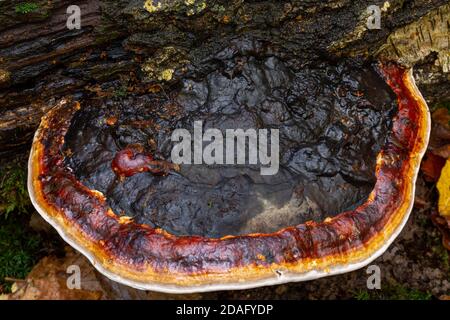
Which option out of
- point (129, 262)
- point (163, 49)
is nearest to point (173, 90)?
point (163, 49)

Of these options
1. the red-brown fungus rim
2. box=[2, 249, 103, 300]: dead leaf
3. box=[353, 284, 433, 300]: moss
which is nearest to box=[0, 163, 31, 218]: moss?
box=[2, 249, 103, 300]: dead leaf

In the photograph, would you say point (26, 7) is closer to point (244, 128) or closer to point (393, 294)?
point (244, 128)

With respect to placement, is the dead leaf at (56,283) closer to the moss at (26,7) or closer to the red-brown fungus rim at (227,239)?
the red-brown fungus rim at (227,239)

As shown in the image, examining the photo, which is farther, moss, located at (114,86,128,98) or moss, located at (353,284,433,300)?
moss, located at (353,284,433,300)

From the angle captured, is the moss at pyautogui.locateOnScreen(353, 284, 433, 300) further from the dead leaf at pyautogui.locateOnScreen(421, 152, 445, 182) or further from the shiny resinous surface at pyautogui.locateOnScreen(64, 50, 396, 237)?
the shiny resinous surface at pyautogui.locateOnScreen(64, 50, 396, 237)

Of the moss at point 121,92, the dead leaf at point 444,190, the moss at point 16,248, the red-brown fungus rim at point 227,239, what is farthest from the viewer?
the moss at point 16,248

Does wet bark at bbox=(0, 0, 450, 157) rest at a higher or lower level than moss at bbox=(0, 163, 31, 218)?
higher

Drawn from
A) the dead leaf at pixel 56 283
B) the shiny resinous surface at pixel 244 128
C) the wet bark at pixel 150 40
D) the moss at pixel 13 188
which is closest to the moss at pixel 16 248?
the dead leaf at pixel 56 283

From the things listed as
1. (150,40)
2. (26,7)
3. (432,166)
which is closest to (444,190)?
(432,166)
